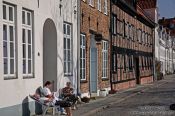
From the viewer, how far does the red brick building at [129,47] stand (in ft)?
106

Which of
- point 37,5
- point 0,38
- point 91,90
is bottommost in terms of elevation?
point 91,90

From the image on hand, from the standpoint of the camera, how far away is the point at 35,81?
1576 cm

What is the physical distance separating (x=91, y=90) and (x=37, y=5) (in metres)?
9.69

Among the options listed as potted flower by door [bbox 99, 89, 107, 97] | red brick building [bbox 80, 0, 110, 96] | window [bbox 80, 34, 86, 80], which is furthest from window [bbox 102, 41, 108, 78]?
window [bbox 80, 34, 86, 80]

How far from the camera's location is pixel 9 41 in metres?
13.9

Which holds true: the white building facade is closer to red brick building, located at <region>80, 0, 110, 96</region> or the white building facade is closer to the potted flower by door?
red brick building, located at <region>80, 0, 110, 96</region>

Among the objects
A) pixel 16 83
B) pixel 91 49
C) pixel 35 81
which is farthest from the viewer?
pixel 91 49

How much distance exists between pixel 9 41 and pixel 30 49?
169 centimetres

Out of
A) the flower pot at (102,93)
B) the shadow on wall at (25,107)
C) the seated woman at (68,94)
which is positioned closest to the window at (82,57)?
the flower pot at (102,93)

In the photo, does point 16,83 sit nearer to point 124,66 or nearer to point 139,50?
point 124,66

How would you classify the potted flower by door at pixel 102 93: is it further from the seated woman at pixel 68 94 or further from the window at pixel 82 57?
the seated woman at pixel 68 94

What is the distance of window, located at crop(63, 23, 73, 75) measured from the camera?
19938 millimetres

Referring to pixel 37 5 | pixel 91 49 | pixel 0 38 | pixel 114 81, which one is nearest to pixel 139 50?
pixel 114 81

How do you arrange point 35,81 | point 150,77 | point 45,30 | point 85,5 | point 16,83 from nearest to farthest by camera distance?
1. point 16,83
2. point 35,81
3. point 45,30
4. point 85,5
5. point 150,77
